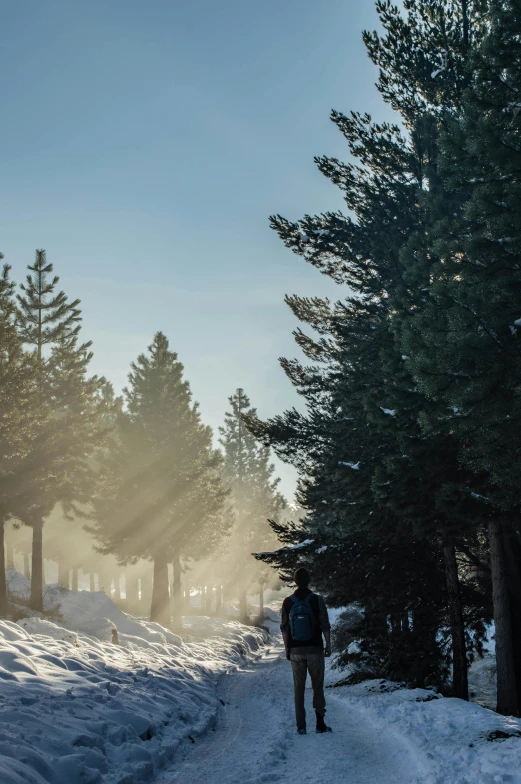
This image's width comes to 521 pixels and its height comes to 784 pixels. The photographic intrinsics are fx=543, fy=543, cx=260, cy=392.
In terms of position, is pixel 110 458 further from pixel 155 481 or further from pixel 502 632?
pixel 502 632

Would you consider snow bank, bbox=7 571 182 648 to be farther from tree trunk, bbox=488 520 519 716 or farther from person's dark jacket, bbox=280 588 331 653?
person's dark jacket, bbox=280 588 331 653

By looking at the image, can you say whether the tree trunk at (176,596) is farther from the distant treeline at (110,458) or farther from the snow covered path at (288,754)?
the snow covered path at (288,754)

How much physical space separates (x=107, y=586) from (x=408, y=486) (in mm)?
51101

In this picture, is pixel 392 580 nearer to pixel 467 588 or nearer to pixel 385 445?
pixel 467 588

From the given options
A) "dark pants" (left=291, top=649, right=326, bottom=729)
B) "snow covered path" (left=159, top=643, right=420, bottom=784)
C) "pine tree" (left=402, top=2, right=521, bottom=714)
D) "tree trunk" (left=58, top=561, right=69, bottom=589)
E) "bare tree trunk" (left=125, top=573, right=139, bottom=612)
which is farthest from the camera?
"bare tree trunk" (left=125, top=573, right=139, bottom=612)

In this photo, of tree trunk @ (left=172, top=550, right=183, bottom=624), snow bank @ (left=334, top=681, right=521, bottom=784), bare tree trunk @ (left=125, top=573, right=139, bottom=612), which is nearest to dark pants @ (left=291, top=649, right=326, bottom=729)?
snow bank @ (left=334, top=681, right=521, bottom=784)

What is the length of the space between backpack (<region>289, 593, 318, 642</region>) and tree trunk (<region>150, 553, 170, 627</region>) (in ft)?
72.3

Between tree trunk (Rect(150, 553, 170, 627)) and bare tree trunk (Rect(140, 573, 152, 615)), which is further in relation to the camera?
bare tree trunk (Rect(140, 573, 152, 615))

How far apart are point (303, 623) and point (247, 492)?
43494mm

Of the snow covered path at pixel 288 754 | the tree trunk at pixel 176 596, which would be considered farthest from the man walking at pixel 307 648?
the tree trunk at pixel 176 596

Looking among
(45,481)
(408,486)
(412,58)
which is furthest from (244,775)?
(45,481)

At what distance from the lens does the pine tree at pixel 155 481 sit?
90.9ft

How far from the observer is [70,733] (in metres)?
6.06

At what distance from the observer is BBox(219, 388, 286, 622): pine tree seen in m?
48.1
